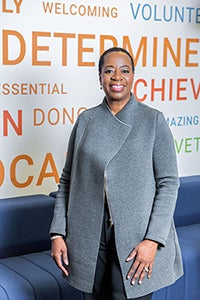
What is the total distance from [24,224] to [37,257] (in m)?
0.19

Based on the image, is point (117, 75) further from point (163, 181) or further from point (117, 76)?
point (163, 181)

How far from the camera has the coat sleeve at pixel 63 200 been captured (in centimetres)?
197

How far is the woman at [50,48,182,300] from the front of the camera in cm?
182

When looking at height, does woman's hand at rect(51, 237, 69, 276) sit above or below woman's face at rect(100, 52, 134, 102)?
below

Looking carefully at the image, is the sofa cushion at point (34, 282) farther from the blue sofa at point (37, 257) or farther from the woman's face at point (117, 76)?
the woman's face at point (117, 76)

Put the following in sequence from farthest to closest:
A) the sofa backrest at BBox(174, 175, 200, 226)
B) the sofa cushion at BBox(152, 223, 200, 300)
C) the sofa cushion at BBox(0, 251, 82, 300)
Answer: the sofa backrest at BBox(174, 175, 200, 226) < the sofa cushion at BBox(152, 223, 200, 300) < the sofa cushion at BBox(0, 251, 82, 300)

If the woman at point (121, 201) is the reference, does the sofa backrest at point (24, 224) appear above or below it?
below

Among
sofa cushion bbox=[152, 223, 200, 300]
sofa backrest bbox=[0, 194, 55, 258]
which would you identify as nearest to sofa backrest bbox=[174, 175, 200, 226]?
sofa cushion bbox=[152, 223, 200, 300]

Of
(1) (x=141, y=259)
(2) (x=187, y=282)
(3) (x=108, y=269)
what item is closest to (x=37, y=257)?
(2) (x=187, y=282)

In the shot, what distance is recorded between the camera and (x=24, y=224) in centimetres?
303

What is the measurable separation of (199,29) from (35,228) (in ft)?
6.20

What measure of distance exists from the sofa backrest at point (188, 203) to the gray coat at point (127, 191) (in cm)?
172

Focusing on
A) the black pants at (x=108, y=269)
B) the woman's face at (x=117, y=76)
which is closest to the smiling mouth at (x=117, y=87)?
the woman's face at (x=117, y=76)

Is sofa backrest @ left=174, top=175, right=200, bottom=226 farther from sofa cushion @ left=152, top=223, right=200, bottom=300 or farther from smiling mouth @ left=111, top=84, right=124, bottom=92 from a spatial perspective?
smiling mouth @ left=111, top=84, right=124, bottom=92
